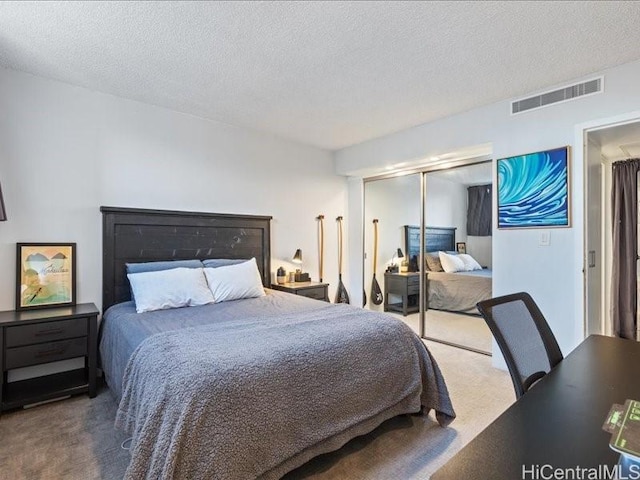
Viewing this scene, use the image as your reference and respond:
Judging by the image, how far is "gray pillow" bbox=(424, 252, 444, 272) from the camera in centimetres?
404

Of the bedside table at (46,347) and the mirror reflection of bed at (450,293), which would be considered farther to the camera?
the mirror reflection of bed at (450,293)

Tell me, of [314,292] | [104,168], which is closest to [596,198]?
[314,292]

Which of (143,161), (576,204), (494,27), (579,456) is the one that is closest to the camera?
(579,456)

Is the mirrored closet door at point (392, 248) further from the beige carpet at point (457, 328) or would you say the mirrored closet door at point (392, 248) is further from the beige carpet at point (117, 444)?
the beige carpet at point (117, 444)

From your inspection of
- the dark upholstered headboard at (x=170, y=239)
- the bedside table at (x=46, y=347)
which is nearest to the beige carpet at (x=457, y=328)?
the dark upholstered headboard at (x=170, y=239)

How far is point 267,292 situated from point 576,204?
286 cm

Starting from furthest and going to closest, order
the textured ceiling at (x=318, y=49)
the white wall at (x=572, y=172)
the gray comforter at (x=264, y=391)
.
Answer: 1. the white wall at (x=572, y=172)
2. the textured ceiling at (x=318, y=49)
3. the gray comforter at (x=264, y=391)

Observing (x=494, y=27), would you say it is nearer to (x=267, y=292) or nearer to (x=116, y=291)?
(x=267, y=292)

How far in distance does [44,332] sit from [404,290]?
3636 millimetres

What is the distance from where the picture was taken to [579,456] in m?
0.74

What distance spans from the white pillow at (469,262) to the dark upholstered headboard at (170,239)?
2.24 meters

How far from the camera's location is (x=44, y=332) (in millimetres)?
2420

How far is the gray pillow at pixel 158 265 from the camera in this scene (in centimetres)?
304

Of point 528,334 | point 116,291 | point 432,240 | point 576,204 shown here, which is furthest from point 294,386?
point 432,240
